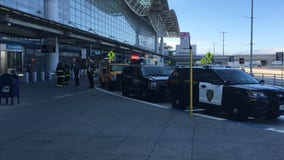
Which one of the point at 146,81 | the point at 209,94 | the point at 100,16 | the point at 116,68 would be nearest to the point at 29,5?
the point at 116,68

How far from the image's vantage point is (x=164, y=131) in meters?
9.65

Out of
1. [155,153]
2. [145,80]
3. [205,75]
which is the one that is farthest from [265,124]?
[145,80]

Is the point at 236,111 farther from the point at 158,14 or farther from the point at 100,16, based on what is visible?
the point at 158,14

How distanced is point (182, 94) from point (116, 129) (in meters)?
5.17

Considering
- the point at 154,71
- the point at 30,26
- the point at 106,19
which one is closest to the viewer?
the point at 154,71

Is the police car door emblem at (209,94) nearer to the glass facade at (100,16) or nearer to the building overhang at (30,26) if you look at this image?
the building overhang at (30,26)

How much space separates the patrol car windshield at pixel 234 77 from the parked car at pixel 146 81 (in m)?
4.40

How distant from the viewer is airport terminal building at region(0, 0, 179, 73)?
30.0 m

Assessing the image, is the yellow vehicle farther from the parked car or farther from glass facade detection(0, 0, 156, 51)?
glass facade detection(0, 0, 156, 51)

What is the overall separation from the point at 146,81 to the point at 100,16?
45.3 metres

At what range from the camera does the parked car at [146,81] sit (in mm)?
17641

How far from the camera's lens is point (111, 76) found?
25516 mm

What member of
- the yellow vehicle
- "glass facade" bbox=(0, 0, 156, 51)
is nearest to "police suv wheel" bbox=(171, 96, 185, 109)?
the yellow vehicle

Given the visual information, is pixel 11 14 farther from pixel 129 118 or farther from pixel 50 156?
pixel 50 156
